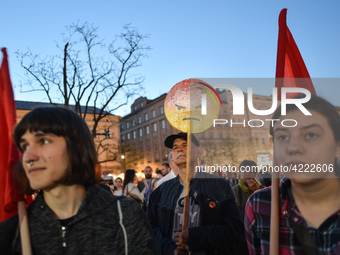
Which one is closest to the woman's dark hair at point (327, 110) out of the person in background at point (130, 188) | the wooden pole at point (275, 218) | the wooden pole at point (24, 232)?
the wooden pole at point (275, 218)

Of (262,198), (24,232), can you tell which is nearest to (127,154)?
(262,198)

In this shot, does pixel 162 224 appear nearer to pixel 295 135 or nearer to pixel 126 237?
pixel 126 237

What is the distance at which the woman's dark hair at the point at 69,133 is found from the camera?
168cm

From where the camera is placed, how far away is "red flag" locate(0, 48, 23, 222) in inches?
65.8

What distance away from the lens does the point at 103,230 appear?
1.68 meters

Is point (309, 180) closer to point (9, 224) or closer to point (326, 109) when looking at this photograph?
point (326, 109)

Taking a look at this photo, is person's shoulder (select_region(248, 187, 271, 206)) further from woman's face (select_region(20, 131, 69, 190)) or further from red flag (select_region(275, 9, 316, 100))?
woman's face (select_region(20, 131, 69, 190))

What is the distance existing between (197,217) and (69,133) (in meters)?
1.91

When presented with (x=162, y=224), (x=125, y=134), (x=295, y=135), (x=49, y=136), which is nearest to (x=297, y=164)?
(x=295, y=135)

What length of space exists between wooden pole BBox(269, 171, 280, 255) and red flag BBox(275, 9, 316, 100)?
1.76 feet

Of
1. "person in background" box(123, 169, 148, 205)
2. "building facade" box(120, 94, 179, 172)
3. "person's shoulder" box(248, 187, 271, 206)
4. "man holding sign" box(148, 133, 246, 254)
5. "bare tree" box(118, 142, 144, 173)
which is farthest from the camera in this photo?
"building facade" box(120, 94, 179, 172)

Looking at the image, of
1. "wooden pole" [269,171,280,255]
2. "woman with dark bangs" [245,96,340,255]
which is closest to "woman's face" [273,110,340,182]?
"woman with dark bangs" [245,96,340,255]

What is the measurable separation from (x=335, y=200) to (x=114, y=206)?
1.21 metres

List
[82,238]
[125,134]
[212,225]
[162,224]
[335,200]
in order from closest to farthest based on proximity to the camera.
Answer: [82,238] → [335,200] → [212,225] → [162,224] → [125,134]
